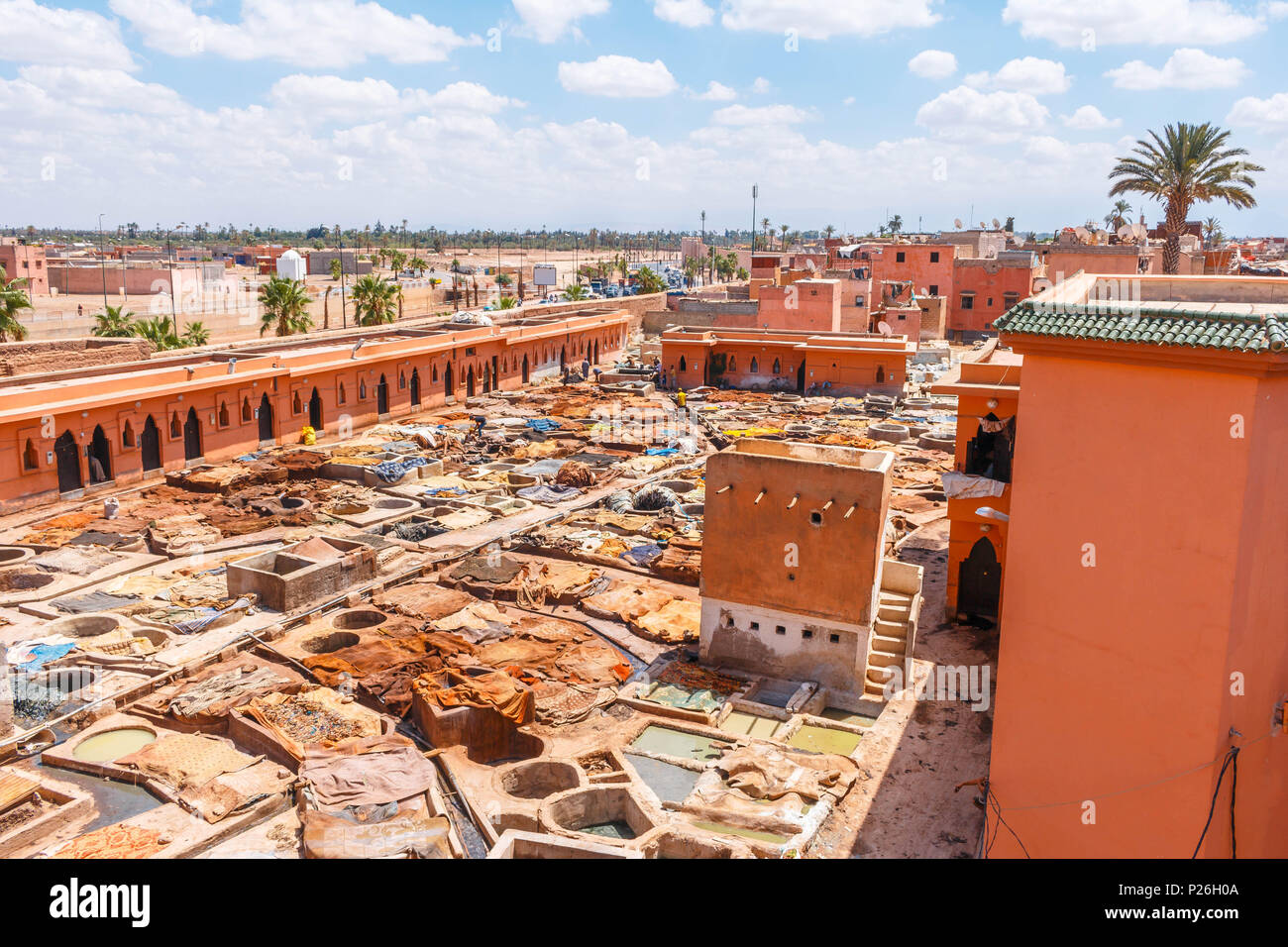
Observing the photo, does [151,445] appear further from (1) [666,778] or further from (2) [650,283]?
(2) [650,283]

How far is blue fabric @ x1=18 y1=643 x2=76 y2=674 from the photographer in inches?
731

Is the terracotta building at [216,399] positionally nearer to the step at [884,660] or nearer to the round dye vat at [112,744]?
the round dye vat at [112,744]

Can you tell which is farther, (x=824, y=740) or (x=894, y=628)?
(x=894, y=628)

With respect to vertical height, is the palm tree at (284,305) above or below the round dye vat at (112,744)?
above

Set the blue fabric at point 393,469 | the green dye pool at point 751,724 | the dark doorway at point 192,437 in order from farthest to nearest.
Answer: the dark doorway at point 192,437
the blue fabric at point 393,469
the green dye pool at point 751,724

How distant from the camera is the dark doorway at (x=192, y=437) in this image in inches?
1312

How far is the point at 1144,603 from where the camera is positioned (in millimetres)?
10219

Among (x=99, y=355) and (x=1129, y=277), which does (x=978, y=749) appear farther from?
(x=99, y=355)

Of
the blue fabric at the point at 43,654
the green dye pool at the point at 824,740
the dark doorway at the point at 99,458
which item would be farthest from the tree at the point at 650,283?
the green dye pool at the point at 824,740

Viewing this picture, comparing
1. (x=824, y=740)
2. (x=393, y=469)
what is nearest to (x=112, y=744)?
(x=824, y=740)

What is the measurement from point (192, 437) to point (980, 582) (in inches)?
1036

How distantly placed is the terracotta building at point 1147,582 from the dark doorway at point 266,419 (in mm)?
31352

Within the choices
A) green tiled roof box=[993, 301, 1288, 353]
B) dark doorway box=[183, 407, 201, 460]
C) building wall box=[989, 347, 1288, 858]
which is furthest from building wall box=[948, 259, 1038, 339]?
building wall box=[989, 347, 1288, 858]

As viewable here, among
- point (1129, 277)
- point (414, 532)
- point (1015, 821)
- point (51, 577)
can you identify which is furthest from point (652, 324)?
point (1015, 821)
